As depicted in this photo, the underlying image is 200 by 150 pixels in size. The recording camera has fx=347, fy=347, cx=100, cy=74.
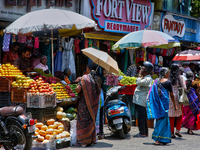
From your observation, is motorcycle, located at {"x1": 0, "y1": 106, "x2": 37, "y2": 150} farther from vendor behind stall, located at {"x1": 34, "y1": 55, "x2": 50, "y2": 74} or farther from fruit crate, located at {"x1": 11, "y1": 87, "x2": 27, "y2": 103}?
vendor behind stall, located at {"x1": 34, "y1": 55, "x2": 50, "y2": 74}

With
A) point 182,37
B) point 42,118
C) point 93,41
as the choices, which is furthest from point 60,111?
point 182,37

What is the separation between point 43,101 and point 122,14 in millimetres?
8818

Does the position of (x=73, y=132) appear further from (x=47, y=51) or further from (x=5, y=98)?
(x=47, y=51)

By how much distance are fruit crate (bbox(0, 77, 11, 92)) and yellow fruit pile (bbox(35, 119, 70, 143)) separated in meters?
1.39

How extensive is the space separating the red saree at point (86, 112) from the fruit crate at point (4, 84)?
1957 millimetres

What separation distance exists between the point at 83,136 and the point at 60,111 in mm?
1241

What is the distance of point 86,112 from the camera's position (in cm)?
732

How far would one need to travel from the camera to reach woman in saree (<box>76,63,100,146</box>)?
23.9 feet

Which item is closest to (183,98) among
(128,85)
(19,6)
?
(128,85)

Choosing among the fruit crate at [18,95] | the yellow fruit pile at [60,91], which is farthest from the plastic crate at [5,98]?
the yellow fruit pile at [60,91]

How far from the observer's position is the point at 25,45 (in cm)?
1162

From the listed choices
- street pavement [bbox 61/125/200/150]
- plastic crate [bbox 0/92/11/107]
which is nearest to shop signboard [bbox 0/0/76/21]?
plastic crate [bbox 0/92/11/107]

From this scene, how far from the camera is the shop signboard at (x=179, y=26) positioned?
18.2 m

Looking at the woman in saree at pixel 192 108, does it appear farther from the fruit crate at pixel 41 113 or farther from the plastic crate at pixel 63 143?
the fruit crate at pixel 41 113
